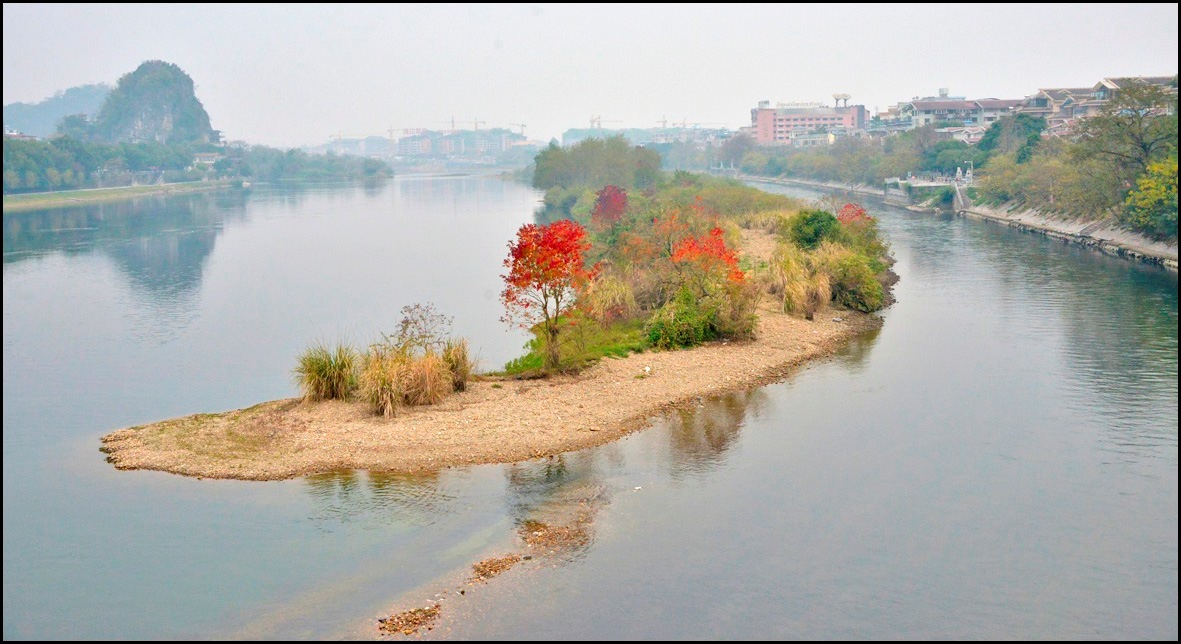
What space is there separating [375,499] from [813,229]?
20399 millimetres

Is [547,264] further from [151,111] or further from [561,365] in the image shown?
[151,111]

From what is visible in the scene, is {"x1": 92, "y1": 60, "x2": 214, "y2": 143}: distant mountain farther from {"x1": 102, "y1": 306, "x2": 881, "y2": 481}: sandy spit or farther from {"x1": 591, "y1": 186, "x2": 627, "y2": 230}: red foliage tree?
{"x1": 102, "y1": 306, "x2": 881, "y2": 481}: sandy spit

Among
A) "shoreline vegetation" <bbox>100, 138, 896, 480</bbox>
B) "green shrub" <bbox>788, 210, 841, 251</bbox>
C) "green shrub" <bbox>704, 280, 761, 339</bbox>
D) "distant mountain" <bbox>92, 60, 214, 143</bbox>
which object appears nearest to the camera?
"shoreline vegetation" <bbox>100, 138, 896, 480</bbox>

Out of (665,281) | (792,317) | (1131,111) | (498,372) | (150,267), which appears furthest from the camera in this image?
(150,267)

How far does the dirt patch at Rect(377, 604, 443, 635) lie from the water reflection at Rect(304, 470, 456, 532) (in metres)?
2.29

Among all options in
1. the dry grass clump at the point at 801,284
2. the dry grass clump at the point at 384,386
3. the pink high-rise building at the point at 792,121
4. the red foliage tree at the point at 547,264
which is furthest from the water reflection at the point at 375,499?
the pink high-rise building at the point at 792,121

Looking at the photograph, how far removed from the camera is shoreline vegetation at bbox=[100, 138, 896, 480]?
1574 centimetres

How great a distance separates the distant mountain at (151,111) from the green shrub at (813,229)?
154616 mm

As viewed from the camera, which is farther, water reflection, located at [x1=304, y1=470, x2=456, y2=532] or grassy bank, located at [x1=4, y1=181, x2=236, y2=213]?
grassy bank, located at [x1=4, y1=181, x2=236, y2=213]

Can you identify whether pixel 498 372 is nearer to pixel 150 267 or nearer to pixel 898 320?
pixel 898 320

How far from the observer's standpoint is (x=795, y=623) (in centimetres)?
1084

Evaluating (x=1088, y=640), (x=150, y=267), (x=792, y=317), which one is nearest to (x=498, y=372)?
(x=792, y=317)

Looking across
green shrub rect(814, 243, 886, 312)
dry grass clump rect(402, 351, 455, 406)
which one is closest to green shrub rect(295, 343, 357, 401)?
dry grass clump rect(402, 351, 455, 406)

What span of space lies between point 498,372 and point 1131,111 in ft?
104
